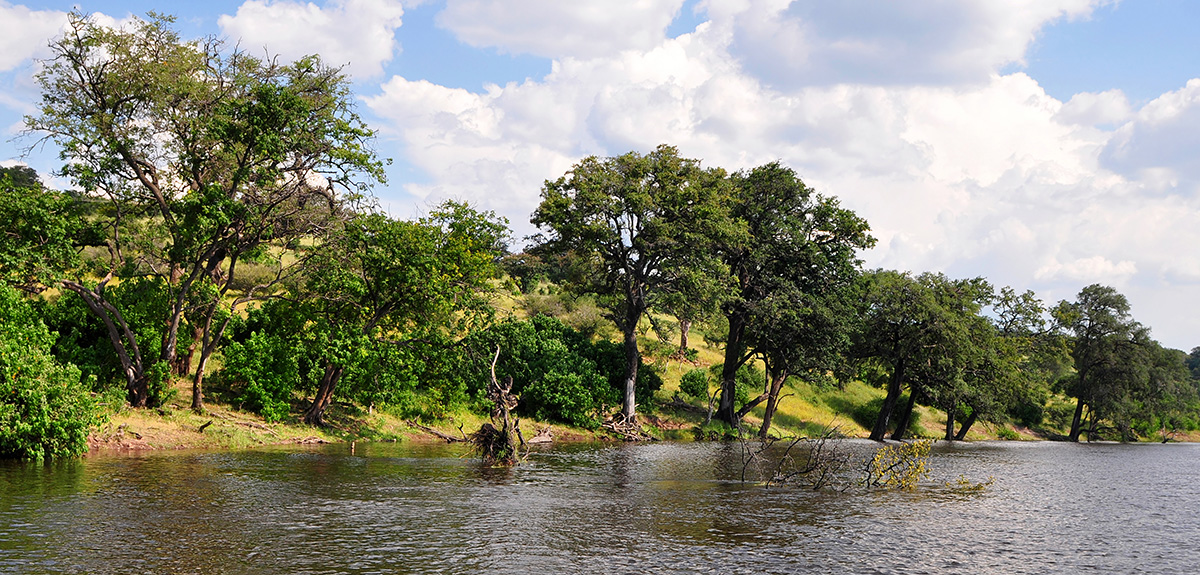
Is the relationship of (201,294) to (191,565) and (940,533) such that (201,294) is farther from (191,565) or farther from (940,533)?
(940,533)

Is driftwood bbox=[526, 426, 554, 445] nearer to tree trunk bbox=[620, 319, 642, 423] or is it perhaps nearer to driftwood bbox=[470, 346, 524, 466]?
driftwood bbox=[470, 346, 524, 466]

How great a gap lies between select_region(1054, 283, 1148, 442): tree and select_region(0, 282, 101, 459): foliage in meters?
91.0

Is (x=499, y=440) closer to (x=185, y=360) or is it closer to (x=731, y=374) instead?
(x=185, y=360)

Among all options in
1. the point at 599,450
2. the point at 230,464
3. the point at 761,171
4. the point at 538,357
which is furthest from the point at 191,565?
the point at 761,171

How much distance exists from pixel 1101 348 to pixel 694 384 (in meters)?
50.8

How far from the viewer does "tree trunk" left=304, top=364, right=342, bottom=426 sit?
45.6m

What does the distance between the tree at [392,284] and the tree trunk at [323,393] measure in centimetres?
5

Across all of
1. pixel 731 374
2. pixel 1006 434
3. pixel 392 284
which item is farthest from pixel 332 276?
pixel 1006 434

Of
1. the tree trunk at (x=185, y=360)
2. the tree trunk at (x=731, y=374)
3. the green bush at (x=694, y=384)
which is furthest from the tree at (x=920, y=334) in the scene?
the tree trunk at (x=185, y=360)

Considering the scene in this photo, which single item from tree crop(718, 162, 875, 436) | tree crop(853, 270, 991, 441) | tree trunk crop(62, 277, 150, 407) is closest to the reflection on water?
tree trunk crop(62, 277, 150, 407)

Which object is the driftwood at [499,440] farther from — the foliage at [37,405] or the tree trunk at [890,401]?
the tree trunk at [890,401]

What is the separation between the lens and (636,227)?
203ft

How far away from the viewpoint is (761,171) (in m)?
69.2

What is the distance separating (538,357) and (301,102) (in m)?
27.3
